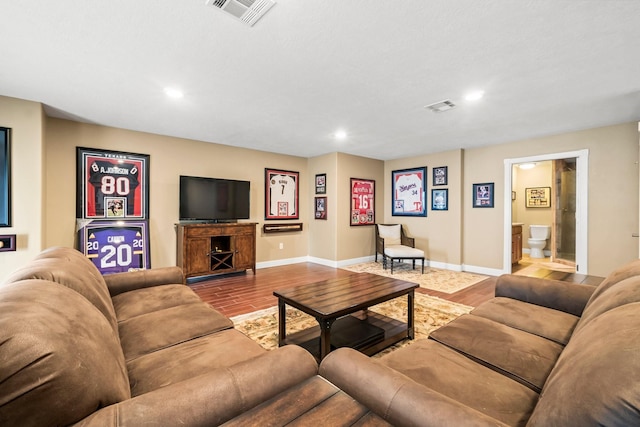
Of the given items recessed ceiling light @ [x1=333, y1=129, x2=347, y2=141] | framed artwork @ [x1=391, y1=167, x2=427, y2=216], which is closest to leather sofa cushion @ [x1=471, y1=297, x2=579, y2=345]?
recessed ceiling light @ [x1=333, y1=129, x2=347, y2=141]

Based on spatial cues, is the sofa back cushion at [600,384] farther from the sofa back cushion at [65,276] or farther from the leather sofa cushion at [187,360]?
the sofa back cushion at [65,276]

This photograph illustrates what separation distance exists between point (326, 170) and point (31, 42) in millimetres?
4528

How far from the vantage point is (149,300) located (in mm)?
2045

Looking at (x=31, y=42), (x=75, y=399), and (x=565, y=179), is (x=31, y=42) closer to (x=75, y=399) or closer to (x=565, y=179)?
(x=75, y=399)

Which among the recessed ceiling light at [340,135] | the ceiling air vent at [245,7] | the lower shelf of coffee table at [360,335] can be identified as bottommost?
the lower shelf of coffee table at [360,335]

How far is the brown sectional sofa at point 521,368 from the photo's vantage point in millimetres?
623

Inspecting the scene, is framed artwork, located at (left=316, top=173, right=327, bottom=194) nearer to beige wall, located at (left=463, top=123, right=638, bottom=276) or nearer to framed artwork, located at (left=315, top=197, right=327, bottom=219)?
framed artwork, located at (left=315, top=197, right=327, bottom=219)

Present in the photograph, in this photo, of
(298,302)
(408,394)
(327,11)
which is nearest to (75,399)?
(408,394)

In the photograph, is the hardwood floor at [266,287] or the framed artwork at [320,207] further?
the framed artwork at [320,207]

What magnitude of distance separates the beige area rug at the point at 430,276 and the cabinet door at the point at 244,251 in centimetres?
190

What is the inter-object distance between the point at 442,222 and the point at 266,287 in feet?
12.2

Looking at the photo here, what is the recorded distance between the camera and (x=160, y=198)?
14.9ft

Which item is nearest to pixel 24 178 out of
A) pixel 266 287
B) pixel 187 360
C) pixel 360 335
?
pixel 266 287

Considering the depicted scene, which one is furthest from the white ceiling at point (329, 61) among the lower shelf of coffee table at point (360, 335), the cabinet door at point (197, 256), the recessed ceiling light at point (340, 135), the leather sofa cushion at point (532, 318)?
the lower shelf of coffee table at point (360, 335)
